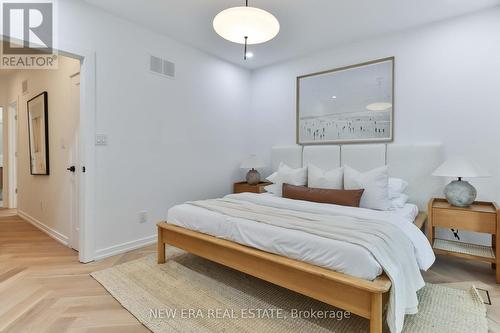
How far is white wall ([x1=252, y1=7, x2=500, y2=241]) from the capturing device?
8.95 ft

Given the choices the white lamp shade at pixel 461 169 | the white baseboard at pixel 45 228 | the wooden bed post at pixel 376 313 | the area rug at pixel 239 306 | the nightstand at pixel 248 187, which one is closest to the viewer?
the wooden bed post at pixel 376 313

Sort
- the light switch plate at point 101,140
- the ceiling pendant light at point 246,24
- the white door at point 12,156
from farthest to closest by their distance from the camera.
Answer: the white door at point 12,156 → the light switch plate at point 101,140 → the ceiling pendant light at point 246,24

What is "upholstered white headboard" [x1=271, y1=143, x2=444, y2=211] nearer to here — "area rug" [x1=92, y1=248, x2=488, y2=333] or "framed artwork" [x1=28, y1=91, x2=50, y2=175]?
"area rug" [x1=92, y1=248, x2=488, y2=333]

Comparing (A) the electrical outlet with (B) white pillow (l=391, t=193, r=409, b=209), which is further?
(A) the electrical outlet

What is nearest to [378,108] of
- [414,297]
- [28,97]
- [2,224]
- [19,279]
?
[414,297]

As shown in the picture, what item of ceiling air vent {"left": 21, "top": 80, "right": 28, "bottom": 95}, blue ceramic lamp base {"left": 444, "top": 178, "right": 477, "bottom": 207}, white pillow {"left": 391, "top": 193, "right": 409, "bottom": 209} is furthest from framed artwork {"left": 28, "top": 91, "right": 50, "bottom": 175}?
blue ceramic lamp base {"left": 444, "top": 178, "right": 477, "bottom": 207}

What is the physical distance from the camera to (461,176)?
7.98 feet

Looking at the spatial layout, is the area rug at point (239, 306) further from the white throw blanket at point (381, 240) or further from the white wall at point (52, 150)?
the white wall at point (52, 150)

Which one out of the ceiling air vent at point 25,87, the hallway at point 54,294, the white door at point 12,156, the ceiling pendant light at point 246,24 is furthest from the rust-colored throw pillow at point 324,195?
the white door at point 12,156

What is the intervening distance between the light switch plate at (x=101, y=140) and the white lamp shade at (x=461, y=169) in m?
3.44

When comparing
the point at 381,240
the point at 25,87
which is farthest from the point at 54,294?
the point at 25,87

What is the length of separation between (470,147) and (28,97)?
619cm

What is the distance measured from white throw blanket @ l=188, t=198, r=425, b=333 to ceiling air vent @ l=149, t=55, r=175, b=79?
6.93 ft

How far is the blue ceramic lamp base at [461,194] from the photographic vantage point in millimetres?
2482
